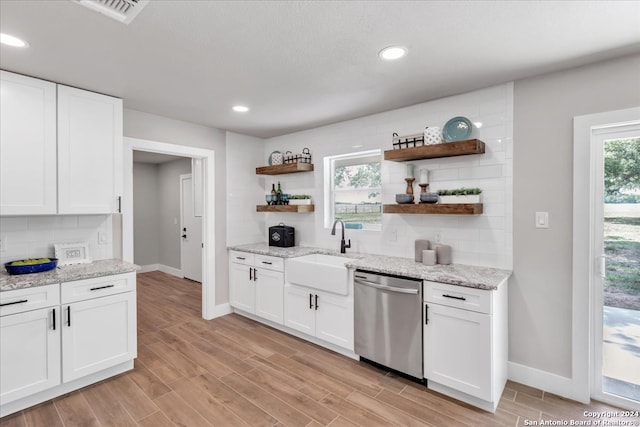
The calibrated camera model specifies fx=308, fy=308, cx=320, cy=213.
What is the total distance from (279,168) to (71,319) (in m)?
2.57

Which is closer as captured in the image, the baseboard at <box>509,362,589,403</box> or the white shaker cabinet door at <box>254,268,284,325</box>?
the baseboard at <box>509,362,589,403</box>

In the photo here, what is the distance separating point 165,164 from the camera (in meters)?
6.61

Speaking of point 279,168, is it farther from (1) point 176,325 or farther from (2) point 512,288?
(2) point 512,288

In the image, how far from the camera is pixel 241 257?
391 centimetres

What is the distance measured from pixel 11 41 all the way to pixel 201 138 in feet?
6.50

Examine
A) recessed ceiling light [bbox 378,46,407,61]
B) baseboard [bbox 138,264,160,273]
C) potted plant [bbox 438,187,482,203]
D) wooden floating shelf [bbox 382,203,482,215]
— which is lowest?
baseboard [bbox 138,264,160,273]

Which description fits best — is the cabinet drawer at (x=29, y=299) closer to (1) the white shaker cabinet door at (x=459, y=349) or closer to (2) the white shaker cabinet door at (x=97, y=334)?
(2) the white shaker cabinet door at (x=97, y=334)

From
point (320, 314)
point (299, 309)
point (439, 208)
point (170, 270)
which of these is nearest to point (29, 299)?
point (299, 309)

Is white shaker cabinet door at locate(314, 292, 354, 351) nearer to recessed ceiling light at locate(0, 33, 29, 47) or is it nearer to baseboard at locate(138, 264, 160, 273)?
recessed ceiling light at locate(0, 33, 29, 47)

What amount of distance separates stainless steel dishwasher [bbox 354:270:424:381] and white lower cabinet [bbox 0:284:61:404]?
92.0 inches

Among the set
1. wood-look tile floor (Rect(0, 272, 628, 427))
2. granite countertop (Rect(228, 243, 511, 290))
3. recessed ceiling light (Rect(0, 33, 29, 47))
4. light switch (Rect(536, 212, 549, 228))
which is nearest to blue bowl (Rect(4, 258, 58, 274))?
wood-look tile floor (Rect(0, 272, 628, 427))

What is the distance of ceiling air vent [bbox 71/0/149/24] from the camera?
153 cm

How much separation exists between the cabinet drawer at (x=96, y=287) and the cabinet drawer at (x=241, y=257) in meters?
1.37

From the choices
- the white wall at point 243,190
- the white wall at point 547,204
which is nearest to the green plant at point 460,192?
the white wall at point 547,204
